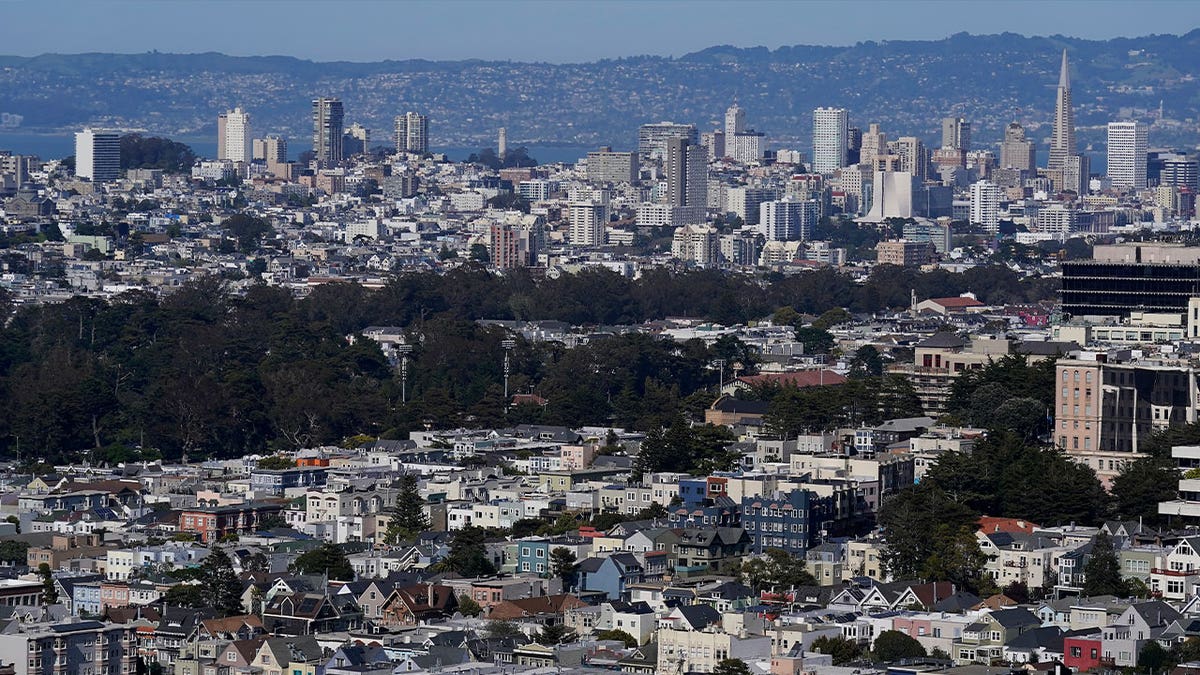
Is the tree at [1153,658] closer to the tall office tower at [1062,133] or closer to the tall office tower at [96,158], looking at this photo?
the tall office tower at [96,158]

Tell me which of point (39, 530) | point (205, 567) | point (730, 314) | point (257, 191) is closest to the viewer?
point (205, 567)

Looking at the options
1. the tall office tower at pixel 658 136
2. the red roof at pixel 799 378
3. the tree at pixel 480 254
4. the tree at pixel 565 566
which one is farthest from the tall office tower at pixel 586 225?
the tree at pixel 565 566

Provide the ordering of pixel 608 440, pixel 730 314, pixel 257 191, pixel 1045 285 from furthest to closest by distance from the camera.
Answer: pixel 257 191
pixel 1045 285
pixel 730 314
pixel 608 440

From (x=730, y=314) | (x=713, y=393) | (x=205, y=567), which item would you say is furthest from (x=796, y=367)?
(x=205, y=567)

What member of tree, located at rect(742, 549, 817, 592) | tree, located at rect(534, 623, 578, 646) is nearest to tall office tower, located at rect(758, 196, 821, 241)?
tree, located at rect(742, 549, 817, 592)

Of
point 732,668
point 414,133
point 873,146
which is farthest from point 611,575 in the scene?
point 414,133

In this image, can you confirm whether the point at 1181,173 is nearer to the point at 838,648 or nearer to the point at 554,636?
the point at 554,636

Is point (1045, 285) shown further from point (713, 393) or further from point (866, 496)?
point (866, 496)

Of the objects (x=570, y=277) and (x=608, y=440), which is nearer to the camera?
(x=608, y=440)
